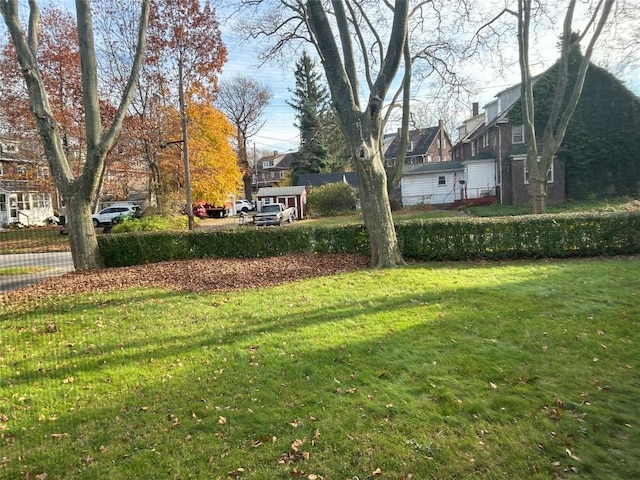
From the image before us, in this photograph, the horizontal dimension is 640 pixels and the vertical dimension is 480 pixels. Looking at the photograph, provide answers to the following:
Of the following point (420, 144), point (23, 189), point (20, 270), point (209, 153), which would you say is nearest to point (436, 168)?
point (420, 144)

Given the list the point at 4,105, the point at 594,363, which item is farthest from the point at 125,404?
the point at 4,105

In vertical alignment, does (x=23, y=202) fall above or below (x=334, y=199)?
above

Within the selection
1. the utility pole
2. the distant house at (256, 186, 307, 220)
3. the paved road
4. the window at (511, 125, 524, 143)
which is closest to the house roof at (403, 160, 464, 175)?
the window at (511, 125, 524, 143)

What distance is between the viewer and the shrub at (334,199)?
3356cm

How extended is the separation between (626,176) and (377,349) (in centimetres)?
2916

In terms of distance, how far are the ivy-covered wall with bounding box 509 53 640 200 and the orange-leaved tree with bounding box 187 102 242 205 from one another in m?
19.8

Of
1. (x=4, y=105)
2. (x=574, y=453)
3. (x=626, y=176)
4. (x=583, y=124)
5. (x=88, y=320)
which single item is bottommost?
(x=574, y=453)

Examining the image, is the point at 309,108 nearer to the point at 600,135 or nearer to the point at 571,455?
the point at 600,135

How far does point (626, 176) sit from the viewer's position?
26203 millimetres

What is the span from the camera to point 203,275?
958 cm

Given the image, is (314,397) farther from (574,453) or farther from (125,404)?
(574,453)

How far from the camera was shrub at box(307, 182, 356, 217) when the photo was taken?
3356cm

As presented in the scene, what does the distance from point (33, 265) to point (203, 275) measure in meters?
8.89

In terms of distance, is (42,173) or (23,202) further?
(23,202)
